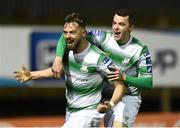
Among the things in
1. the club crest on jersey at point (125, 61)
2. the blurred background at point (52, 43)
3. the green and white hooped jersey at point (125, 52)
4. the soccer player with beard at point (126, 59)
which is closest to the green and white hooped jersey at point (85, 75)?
the soccer player with beard at point (126, 59)

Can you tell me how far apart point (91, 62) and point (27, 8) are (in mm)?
8538

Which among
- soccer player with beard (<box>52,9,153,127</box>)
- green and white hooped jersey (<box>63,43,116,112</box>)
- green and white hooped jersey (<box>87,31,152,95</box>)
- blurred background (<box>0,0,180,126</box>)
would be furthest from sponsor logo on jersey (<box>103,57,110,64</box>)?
blurred background (<box>0,0,180,126</box>)

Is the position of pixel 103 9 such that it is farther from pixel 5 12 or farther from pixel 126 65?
pixel 126 65

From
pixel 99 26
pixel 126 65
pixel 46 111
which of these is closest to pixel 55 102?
pixel 46 111

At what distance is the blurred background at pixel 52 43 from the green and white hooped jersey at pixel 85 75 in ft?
24.7

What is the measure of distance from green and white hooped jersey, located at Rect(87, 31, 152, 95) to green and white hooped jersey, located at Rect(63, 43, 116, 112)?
35cm

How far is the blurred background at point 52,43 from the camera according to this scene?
1702 cm

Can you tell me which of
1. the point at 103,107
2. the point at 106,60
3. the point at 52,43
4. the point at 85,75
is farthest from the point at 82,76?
the point at 52,43

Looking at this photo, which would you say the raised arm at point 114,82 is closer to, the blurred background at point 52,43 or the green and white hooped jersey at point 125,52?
the green and white hooped jersey at point 125,52

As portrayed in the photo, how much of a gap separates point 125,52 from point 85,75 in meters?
0.66

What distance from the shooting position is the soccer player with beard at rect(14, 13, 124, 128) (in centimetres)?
912

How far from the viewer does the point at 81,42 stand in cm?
915

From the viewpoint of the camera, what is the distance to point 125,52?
9.68 meters

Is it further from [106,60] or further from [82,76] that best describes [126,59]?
[82,76]
